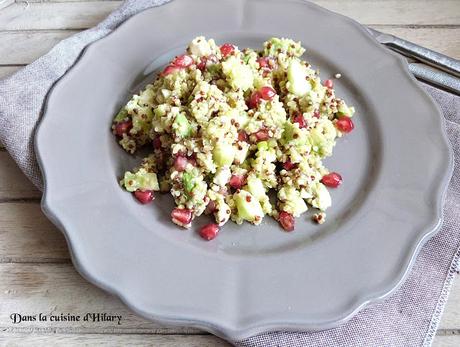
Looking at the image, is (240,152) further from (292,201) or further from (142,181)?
(142,181)

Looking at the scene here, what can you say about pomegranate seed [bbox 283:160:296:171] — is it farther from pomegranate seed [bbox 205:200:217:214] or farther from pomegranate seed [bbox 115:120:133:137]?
pomegranate seed [bbox 115:120:133:137]

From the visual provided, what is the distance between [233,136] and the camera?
1.75 m

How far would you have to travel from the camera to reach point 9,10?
254cm

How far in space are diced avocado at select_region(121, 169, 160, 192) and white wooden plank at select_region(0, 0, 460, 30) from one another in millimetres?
1038

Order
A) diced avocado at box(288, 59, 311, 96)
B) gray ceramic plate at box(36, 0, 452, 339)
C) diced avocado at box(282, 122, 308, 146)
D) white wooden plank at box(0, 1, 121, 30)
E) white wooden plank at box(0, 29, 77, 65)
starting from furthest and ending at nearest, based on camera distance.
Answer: white wooden plank at box(0, 1, 121, 30), white wooden plank at box(0, 29, 77, 65), diced avocado at box(288, 59, 311, 96), diced avocado at box(282, 122, 308, 146), gray ceramic plate at box(36, 0, 452, 339)

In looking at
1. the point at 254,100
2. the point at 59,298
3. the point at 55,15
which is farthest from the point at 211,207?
the point at 55,15

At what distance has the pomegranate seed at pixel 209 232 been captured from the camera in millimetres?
1676

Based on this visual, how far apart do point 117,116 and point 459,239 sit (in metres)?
1.25

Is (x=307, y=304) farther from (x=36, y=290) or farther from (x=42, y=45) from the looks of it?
(x=42, y=45)

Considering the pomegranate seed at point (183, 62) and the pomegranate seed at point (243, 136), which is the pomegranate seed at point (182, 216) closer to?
the pomegranate seed at point (243, 136)

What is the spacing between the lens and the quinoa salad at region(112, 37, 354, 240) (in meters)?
1.72

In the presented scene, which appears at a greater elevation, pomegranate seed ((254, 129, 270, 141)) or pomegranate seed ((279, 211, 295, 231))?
pomegranate seed ((254, 129, 270, 141))

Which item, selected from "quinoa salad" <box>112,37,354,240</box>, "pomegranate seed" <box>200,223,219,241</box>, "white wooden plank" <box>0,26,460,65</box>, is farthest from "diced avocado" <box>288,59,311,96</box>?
"white wooden plank" <box>0,26,460,65</box>

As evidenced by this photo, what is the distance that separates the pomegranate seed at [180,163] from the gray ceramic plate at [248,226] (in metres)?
0.12
